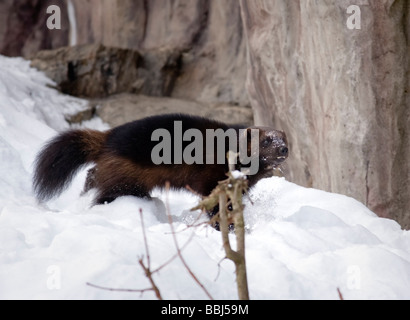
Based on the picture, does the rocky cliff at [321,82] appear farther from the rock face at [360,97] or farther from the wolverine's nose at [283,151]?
the wolverine's nose at [283,151]

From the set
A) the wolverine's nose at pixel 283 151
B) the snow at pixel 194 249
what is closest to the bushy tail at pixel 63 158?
the snow at pixel 194 249

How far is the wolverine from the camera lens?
3998 mm

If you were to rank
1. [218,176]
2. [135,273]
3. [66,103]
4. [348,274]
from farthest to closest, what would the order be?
[66,103], [218,176], [348,274], [135,273]

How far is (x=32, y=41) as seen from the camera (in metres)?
11.2

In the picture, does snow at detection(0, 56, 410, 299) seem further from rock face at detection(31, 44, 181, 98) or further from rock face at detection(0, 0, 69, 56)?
rock face at detection(0, 0, 69, 56)

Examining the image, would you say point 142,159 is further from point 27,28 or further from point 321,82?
point 27,28

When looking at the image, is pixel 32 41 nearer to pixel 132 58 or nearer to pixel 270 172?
pixel 132 58

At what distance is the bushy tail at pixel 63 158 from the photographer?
12.9 feet

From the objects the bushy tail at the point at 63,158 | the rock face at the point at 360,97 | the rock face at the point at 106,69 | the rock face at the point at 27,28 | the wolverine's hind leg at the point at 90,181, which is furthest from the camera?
the rock face at the point at 27,28

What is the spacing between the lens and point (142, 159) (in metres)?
4.01

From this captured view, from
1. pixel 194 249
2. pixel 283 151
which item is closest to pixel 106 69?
pixel 283 151

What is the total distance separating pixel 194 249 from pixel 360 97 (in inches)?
86.5
